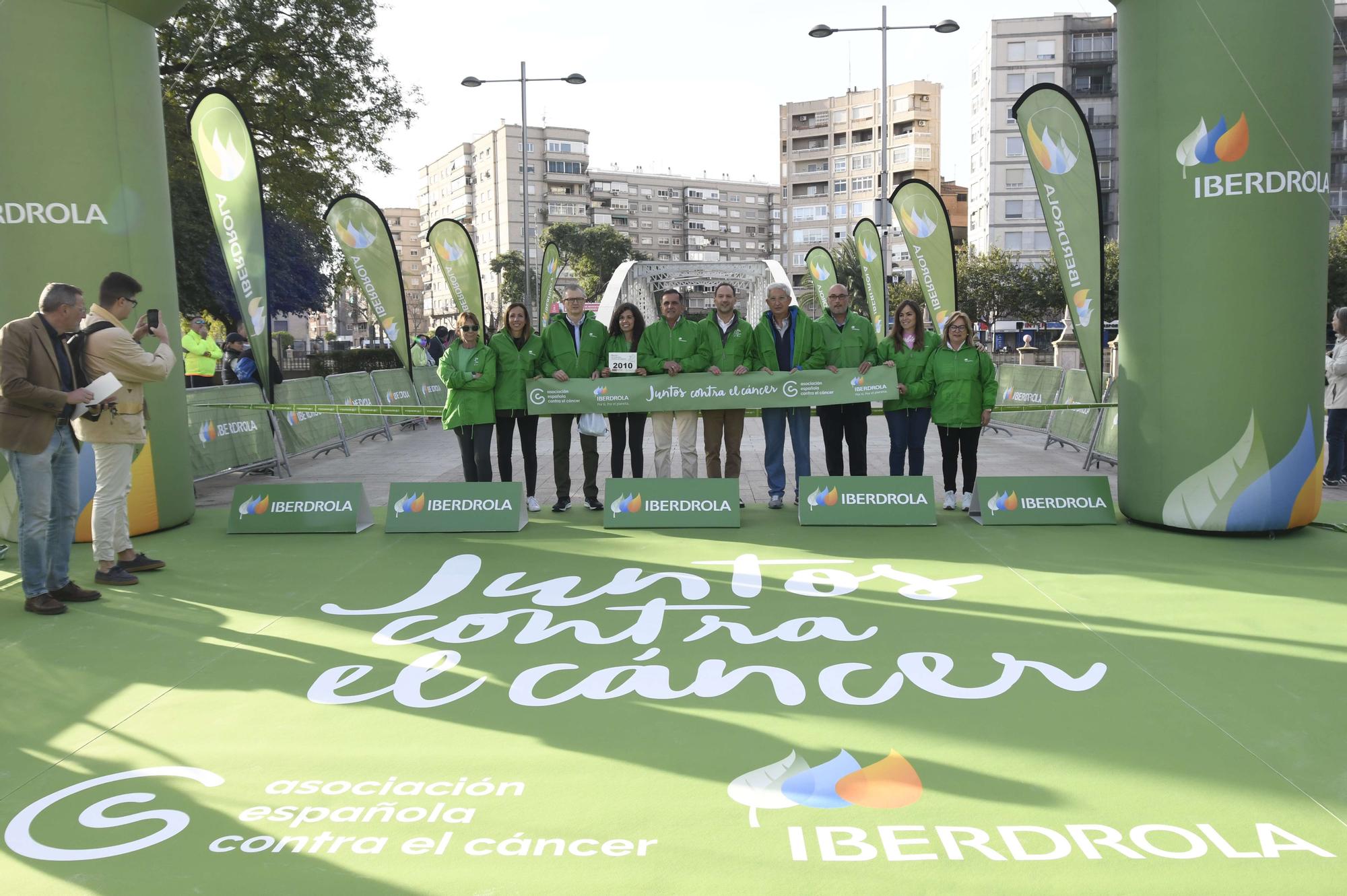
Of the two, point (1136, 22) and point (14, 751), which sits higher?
point (1136, 22)

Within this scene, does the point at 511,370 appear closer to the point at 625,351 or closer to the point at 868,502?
the point at 625,351

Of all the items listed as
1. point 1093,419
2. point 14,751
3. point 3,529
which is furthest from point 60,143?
point 1093,419

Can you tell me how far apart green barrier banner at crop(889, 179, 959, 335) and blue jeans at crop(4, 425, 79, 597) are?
10.8 m

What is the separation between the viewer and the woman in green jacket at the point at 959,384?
28.5 feet

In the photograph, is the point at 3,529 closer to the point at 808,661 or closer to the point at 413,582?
the point at 413,582

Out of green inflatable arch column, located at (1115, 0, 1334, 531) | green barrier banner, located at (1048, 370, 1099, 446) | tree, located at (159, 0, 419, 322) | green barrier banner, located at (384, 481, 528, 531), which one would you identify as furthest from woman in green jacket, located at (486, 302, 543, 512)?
tree, located at (159, 0, 419, 322)

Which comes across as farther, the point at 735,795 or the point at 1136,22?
the point at 1136,22

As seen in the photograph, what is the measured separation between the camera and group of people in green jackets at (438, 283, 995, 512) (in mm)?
8844

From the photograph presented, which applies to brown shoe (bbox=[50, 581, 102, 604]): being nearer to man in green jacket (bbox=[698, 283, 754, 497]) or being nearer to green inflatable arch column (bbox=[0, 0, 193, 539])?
green inflatable arch column (bbox=[0, 0, 193, 539])

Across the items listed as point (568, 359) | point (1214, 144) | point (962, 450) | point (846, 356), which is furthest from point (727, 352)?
point (1214, 144)

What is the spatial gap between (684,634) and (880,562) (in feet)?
7.39

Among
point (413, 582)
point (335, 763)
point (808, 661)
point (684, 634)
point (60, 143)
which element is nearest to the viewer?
point (335, 763)

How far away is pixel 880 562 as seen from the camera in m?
7.27

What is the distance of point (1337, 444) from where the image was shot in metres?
10.6
